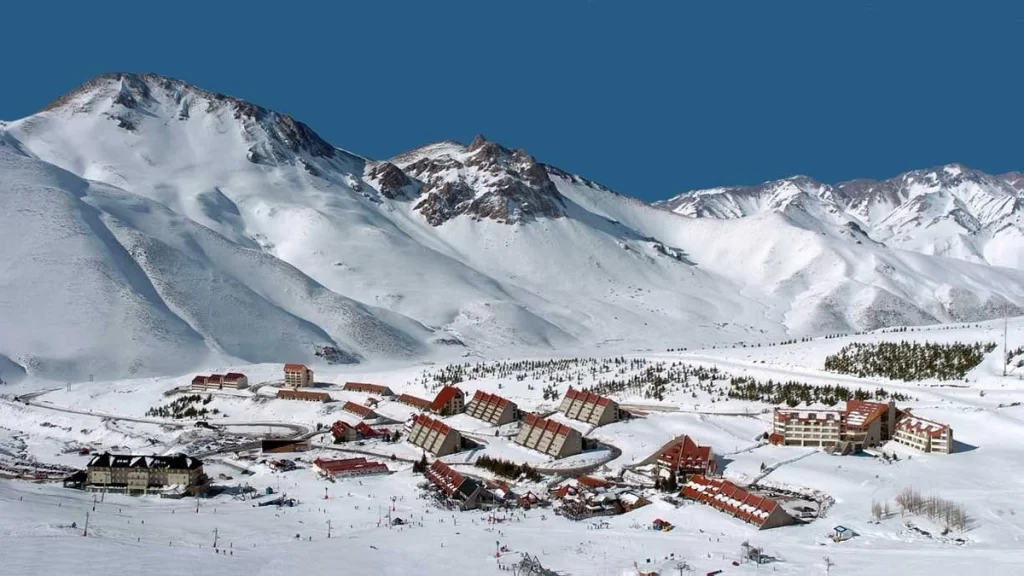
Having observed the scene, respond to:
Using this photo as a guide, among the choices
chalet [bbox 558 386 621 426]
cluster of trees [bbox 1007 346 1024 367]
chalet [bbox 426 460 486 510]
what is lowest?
chalet [bbox 426 460 486 510]

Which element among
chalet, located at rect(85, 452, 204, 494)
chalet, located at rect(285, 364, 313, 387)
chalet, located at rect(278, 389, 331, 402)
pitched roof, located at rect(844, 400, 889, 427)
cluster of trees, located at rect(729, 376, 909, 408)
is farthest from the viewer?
chalet, located at rect(285, 364, 313, 387)

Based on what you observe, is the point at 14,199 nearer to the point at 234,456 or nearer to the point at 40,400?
the point at 40,400

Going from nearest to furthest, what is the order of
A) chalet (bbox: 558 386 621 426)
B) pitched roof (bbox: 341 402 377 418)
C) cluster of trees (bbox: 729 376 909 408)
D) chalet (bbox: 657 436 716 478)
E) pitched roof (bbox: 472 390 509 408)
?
chalet (bbox: 657 436 716 478)
chalet (bbox: 558 386 621 426)
pitched roof (bbox: 472 390 509 408)
cluster of trees (bbox: 729 376 909 408)
pitched roof (bbox: 341 402 377 418)

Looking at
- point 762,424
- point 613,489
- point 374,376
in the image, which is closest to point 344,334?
point 374,376

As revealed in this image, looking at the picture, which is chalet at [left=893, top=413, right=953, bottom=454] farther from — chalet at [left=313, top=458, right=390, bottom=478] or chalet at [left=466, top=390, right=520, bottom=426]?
chalet at [left=313, top=458, right=390, bottom=478]

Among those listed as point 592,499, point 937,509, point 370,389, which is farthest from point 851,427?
point 370,389

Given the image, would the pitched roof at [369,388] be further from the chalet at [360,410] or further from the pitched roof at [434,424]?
the pitched roof at [434,424]

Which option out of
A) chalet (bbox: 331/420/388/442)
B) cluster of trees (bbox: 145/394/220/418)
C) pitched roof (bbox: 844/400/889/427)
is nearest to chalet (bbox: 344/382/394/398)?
cluster of trees (bbox: 145/394/220/418)
